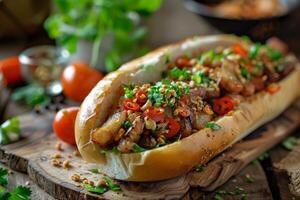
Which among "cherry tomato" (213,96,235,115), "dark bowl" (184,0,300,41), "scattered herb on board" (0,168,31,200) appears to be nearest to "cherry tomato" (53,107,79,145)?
"scattered herb on board" (0,168,31,200)

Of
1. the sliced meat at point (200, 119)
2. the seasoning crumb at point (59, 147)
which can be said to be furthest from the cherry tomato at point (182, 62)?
the seasoning crumb at point (59, 147)

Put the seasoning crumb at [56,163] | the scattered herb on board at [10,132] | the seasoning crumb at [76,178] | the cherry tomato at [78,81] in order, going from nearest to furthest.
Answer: the seasoning crumb at [76,178]
the seasoning crumb at [56,163]
the scattered herb on board at [10,132]
the cherry tomato at [78,81]

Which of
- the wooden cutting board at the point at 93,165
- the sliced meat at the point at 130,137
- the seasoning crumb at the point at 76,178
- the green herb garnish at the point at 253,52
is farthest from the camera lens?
the green herb garnish at the point at 253,52

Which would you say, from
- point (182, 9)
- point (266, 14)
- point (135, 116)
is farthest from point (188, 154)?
point (182, 9)

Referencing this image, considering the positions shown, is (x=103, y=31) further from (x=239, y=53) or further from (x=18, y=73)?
(x=239, y=53)

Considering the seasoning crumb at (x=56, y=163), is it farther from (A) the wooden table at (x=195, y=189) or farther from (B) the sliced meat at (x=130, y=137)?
(B) the sliced meat at (x=130, y=137)

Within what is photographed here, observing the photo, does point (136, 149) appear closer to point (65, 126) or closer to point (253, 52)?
point (65, 126)
